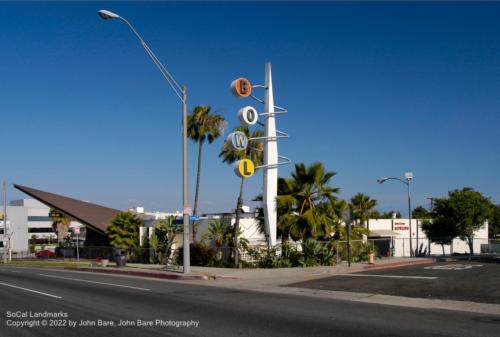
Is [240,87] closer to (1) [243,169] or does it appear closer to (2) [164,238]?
(1) [243,169]

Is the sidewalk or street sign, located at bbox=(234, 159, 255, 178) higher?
street sign, located at bbox=(234, 159, 255, 178)

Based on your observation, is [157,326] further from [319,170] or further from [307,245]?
[319,170]

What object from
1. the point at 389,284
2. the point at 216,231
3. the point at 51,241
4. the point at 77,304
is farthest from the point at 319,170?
the point at 51,241

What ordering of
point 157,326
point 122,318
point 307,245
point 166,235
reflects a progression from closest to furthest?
point 157,326, point 122,318, point 307,245, point 166,235

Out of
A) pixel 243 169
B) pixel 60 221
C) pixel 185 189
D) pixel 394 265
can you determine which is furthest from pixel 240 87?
pixel 60 221

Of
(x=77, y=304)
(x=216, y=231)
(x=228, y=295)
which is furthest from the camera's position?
(x=216, y=231)

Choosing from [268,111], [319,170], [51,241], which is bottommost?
[51,241]

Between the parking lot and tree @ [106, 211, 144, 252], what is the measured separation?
22219mm

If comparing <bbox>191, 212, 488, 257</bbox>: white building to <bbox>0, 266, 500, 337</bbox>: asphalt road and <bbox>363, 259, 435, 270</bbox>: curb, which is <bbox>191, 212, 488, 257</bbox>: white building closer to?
<bbox>363, 259, 435, 270</bbox>: curb

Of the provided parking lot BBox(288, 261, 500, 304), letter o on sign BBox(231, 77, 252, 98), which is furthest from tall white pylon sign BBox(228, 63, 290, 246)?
parking lot BBox(288, 261, 500, 304)

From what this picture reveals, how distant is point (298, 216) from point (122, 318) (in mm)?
16262

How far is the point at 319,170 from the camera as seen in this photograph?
1060 inches

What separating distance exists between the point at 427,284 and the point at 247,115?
41.8 ft

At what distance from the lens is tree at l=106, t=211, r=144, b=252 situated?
129 ft
